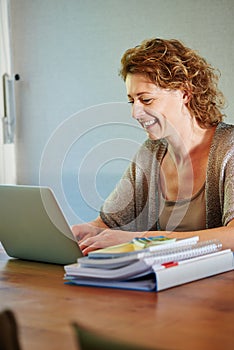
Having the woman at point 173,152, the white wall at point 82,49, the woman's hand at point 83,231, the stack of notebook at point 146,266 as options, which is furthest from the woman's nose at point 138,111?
the white wall at point 82,49

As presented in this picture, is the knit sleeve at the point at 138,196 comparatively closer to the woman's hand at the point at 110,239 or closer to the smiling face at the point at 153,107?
the smiling face at the point at 153,107

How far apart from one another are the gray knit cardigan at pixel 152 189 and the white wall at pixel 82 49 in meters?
1.39

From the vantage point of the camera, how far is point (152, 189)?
243 centimetres

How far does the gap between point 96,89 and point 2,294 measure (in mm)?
2901

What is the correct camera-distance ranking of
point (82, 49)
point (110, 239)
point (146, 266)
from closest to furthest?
point (146, 266), point (110, 239), point (82, 49)

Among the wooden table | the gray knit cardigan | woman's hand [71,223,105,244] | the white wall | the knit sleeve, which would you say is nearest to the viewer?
the wooden table

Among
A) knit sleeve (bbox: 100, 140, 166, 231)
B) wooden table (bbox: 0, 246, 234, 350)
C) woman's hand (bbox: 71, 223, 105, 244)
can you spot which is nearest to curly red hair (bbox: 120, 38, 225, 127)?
knit sleeve (bbox: 100, 140, 166, 231)

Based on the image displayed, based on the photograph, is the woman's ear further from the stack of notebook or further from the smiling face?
the stack of notebook

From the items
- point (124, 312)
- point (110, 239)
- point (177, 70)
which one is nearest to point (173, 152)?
point (177, 70)

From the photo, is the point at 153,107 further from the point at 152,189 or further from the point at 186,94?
the point at 152,189

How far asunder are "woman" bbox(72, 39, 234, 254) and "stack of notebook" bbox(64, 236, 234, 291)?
50 centimetres

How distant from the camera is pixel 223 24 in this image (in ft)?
12.9

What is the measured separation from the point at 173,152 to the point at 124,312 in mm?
1119

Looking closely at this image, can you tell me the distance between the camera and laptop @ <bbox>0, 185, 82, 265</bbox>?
182 cm
